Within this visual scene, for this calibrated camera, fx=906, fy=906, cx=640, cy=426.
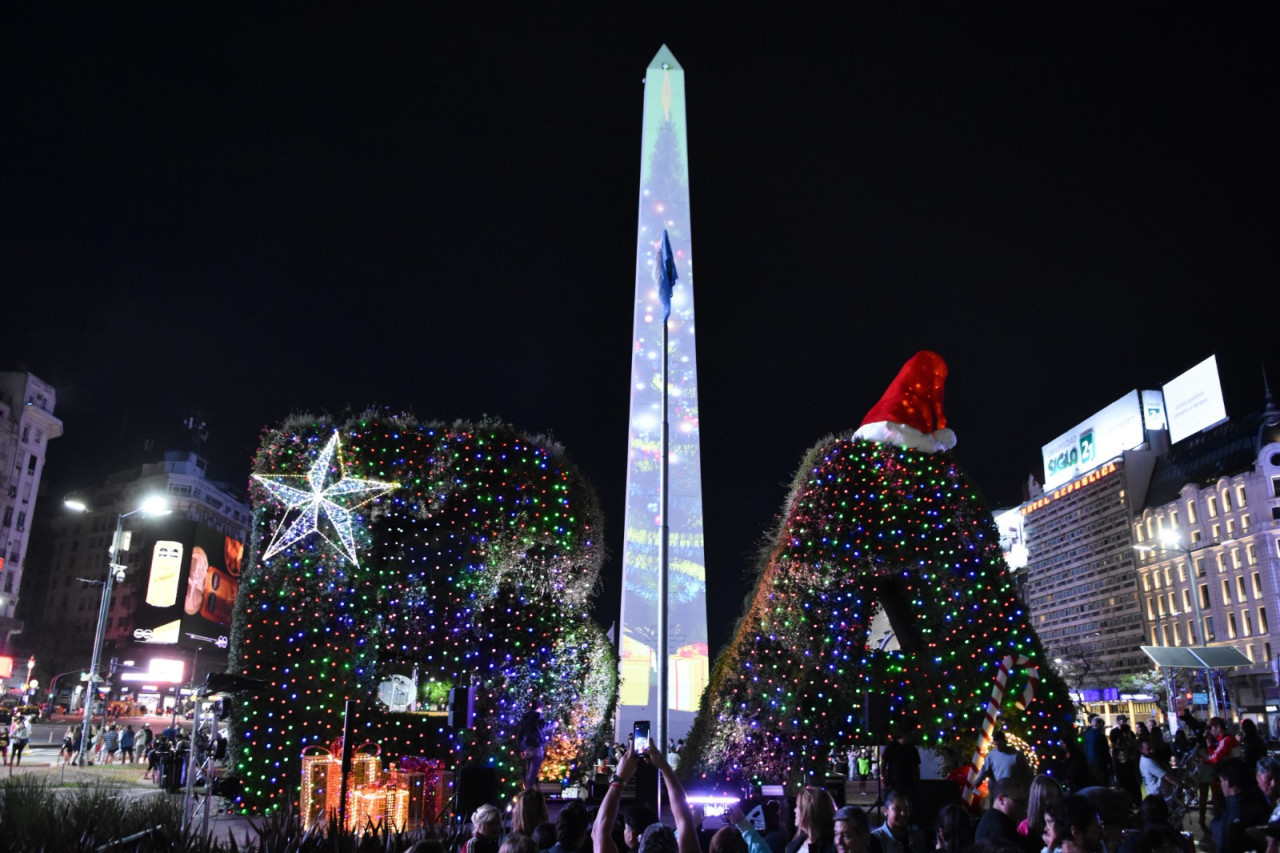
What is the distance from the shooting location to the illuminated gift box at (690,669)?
29141 mm

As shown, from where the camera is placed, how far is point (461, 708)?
11.5 metres

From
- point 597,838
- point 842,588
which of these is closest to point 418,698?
point 842,588

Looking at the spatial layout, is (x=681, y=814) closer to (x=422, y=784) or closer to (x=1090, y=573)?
(x=422, y=784)

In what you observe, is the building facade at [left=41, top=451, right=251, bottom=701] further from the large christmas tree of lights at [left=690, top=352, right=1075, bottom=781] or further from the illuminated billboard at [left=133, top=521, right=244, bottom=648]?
the large christmas tree of lights at [left=690, top=352, right=1075, bottom=781]

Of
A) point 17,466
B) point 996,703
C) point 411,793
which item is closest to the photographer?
point 996,703

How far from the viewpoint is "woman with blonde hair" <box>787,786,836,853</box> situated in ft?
15.8

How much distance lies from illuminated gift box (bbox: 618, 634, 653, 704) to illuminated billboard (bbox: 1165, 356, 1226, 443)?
59697 mm

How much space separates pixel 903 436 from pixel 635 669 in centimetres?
1864

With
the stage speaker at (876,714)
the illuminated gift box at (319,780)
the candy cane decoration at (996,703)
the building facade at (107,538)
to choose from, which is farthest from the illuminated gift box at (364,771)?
the building facade at (107,538)

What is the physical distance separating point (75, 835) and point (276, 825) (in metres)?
1.20

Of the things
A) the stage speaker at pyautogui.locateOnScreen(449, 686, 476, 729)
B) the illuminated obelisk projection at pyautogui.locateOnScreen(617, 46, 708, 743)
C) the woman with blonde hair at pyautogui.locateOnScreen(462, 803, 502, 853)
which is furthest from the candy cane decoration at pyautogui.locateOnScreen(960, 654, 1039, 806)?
the illuminated obelisk projection at pyautogui.locateOnScreen(617, 46, 708, 743)

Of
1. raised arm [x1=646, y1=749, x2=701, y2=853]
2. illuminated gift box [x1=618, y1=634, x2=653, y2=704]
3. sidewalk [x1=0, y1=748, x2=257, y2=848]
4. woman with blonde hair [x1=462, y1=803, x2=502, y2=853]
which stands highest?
illuminated gift box [x1=618, y1=634, x2=653, y2=704]

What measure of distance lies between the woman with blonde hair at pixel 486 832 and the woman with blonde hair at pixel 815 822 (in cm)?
168

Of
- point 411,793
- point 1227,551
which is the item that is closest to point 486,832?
point 411,793
